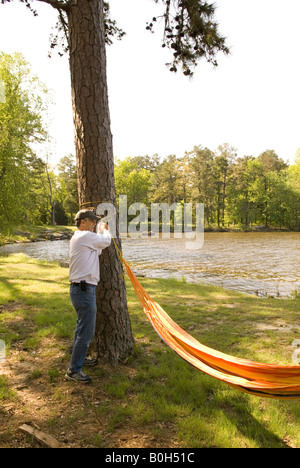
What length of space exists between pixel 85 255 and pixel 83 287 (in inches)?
12.5

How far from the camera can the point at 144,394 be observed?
111 inches

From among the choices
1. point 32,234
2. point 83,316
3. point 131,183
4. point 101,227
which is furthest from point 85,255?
point 131,183

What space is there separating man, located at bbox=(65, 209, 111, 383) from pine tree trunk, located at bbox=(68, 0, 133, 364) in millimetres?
405

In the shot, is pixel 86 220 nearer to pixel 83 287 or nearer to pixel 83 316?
pixel 83 287

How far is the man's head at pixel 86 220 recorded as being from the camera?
3082 millimetres

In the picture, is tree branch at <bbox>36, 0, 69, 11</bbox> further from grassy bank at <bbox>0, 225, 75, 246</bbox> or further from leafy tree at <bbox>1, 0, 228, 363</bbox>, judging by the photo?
grassy bank at <bbox>0, 225, 75, 246</bbox>

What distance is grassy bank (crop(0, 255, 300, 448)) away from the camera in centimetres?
231

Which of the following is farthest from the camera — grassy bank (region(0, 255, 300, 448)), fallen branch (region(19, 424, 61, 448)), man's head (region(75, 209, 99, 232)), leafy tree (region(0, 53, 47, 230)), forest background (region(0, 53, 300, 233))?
forest background (region(0, 53, 300, 233))

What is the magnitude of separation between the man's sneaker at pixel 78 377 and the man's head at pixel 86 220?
4.88 feet

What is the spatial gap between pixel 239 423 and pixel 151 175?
160 ft

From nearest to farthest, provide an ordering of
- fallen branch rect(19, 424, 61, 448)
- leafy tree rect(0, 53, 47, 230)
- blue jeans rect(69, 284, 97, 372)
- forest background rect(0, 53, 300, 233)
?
fallen branch rect(19, 424, 61, 448)
blue jeans rect(69, 284, 97, 372)
leafy tree rect(0, 53, 47, 230)
forest background rect(0, 53, 300, 233)

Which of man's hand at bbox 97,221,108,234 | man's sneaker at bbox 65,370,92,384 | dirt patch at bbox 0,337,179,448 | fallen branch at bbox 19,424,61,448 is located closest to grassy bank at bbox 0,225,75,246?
dirt patch at bbox 0,337,179,448

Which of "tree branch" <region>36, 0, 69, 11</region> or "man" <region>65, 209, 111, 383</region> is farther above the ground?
"tree branch" <region>36, 0, 69, 11</region>

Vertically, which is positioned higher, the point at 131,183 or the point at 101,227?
the point at 131,183
